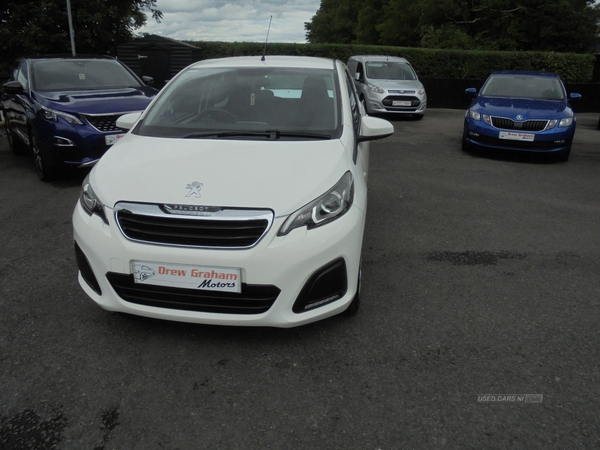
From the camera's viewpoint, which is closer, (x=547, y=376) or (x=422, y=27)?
(x=547, y=376)

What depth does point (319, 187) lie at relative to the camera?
302 centimetres

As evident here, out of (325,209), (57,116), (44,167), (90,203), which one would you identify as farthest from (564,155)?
(90,203)

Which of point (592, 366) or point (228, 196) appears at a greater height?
point (228, 196)

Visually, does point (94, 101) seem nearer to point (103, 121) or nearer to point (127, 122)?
point (103, 121)

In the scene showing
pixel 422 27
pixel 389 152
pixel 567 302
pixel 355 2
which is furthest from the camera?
pixel 355 2

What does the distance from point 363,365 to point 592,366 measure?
1266mm

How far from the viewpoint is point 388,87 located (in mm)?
15109

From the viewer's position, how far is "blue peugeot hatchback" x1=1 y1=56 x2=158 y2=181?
666 centimetres

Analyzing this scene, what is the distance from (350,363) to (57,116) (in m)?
5.38

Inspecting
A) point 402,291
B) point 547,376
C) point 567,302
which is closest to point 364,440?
point 547,376

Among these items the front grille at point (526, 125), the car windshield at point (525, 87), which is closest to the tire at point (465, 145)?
the front grille at point (526, 125)

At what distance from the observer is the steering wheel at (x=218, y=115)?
4023 millimetres

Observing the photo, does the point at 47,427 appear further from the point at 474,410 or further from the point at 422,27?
the point at 422,27

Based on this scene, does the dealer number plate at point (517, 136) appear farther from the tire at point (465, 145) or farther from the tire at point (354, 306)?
the tire at point (354, 306)
